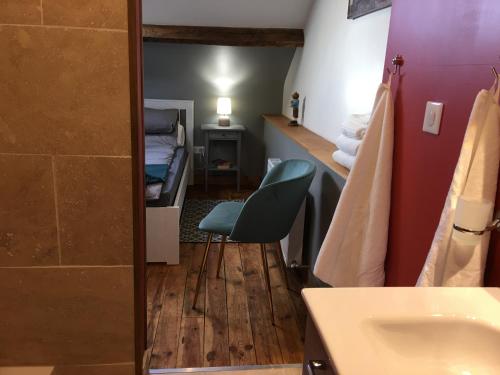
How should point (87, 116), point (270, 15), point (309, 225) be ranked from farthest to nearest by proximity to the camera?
point (270, 15)
point (309, 225)
point (87, 116)

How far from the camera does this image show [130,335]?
1487mm

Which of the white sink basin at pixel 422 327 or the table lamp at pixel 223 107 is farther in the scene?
the table lamp at pixel 223 107

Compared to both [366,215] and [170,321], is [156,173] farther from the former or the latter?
[366,215]

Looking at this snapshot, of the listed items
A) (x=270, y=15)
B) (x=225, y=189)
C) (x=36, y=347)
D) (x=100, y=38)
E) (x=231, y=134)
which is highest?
(x=270, y=15)

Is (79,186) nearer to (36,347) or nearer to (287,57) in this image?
(36,347)

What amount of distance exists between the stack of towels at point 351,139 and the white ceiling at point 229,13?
2.08 meters

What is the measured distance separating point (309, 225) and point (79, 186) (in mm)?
1676

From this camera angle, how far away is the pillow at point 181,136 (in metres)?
4.48

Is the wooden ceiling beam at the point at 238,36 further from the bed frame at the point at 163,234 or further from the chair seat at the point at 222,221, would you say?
the chair seat at the point at 222,221

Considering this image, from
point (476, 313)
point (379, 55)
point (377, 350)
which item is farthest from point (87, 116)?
point (379, 55)

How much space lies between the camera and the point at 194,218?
3.88m

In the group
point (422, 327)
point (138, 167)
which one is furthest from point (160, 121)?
point (422, 327)

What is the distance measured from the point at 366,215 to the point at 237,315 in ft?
3.81

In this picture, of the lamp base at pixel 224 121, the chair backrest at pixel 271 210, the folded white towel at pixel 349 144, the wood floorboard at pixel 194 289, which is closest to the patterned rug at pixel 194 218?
the wood floorboard at pixel 194 289
